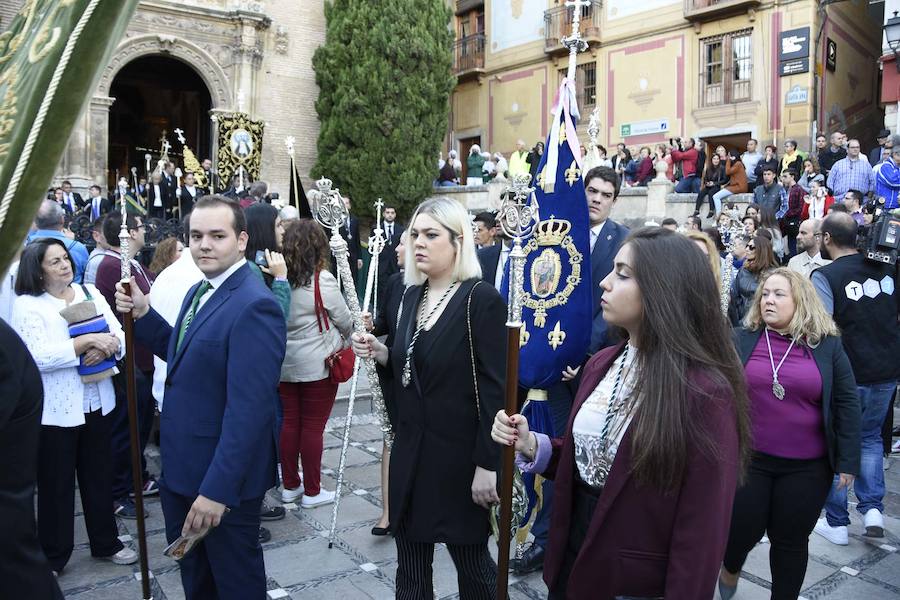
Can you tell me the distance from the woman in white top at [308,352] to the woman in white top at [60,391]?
129cm

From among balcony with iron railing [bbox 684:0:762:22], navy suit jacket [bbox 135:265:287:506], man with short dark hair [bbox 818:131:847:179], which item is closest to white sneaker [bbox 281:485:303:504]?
navy suit jacket [bbox 135:265:287:506]

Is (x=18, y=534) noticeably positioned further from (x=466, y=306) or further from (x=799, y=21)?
(x=799, y=21)

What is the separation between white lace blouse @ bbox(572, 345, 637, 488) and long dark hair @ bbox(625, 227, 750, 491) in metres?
0.10

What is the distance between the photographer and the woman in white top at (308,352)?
5.04m

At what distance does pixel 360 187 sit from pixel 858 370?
17.3 m

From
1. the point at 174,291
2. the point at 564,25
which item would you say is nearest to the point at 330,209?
the point at 174,291

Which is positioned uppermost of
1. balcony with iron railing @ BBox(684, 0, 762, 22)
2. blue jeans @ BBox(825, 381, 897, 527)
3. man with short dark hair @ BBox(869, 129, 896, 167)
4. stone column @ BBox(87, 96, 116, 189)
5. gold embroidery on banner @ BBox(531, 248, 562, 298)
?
balcony with iron railing @ BBox(684, 0, 762, 22)

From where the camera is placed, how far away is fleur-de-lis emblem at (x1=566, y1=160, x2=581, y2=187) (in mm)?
4199

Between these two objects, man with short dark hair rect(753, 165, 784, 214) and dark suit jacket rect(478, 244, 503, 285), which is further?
man with short dark hair rect(753, 165, 784, 214)

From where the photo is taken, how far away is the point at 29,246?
13.0ft

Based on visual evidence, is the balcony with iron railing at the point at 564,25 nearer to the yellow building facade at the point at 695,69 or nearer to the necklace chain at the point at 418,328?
the yellow building facade at the point at 695,69

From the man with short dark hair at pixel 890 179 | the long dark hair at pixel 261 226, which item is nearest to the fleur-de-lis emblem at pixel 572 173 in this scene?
the long dark hair at pixel 261 226

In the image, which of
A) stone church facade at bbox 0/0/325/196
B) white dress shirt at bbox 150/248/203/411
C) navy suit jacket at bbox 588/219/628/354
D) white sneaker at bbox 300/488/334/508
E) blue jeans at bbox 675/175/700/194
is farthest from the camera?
stone church facade at bbox 0/0/325/196

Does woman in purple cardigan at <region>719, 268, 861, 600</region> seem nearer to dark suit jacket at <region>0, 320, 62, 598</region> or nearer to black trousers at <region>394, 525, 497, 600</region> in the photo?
black trousers at <region>394, 525, 497, 600</region>
